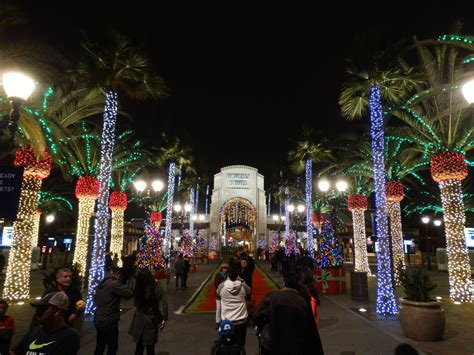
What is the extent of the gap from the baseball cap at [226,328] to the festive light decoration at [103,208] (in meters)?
6.87

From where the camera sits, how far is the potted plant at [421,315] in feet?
26.2

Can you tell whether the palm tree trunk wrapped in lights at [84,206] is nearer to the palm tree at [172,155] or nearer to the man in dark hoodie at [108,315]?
the palm tree at [172,155]

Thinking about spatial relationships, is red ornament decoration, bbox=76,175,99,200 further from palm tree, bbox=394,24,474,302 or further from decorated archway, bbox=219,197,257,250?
decorated archway, bbox=219,197,257,250

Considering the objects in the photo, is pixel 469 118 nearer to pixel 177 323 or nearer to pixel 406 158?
pixel 406 158

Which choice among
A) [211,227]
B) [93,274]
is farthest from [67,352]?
[211,227]

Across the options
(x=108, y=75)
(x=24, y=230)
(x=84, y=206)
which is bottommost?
(x=24, y=230)

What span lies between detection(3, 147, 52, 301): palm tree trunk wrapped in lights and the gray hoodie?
429 inches

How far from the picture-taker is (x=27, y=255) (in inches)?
547

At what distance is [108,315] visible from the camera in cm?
558

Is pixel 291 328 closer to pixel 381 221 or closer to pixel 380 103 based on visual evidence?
pixel 381 221

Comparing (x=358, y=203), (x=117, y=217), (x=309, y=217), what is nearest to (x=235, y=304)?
(x=309, y=217)

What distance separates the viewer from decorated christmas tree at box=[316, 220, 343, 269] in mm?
16328

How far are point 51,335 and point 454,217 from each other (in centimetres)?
1556

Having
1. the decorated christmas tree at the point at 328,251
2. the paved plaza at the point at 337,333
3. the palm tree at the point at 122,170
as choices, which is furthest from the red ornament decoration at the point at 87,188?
the decorated christmas tree at the point at 328,251
